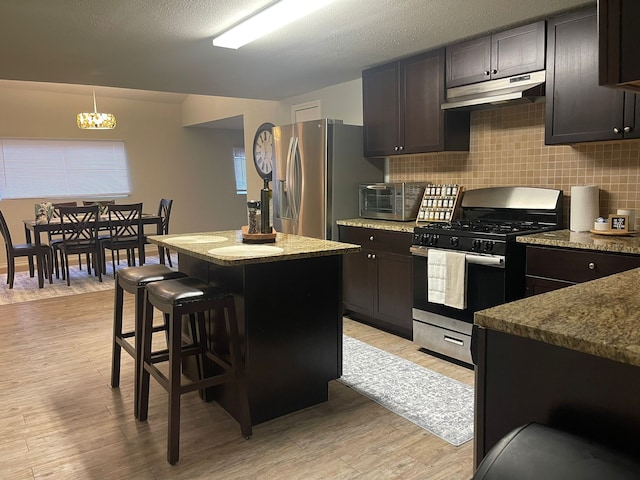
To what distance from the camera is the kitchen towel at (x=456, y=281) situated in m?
3.12

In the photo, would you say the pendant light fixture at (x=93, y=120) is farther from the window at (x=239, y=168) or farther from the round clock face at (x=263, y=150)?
the window at (x=239, y=168)

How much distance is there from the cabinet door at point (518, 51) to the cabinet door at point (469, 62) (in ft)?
0.18

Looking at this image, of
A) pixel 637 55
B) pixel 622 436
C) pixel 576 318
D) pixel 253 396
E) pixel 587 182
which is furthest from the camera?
pixel 587 182

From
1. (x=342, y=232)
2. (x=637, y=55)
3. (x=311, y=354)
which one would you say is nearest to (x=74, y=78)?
(x=342, y=232)

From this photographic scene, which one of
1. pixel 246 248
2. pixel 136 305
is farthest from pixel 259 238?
pixel 136 305

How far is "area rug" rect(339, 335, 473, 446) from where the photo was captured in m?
2.46

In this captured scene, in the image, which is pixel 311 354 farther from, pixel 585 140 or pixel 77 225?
pixel 77 225

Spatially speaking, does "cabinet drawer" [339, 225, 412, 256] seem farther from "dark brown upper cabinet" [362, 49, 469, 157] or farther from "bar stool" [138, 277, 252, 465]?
"bar stool" [138, 277, 252, 465]

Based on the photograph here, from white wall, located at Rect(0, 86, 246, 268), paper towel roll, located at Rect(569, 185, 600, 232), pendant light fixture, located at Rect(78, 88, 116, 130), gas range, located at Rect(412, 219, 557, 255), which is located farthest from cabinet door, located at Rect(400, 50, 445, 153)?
white wall, located at Rect(0, 86, 246, 268)

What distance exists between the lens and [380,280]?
3896 millimetres

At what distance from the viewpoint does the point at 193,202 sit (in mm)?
8836

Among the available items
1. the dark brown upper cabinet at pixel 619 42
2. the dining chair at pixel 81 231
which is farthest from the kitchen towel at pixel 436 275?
the dining chair at pixel 81 231

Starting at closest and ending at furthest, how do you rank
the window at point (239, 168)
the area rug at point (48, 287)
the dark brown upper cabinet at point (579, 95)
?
1. the dark brown upper cabinet at point (579, 95)
2. the area rug at point (48, 287)
3. the window at point (239, 168)

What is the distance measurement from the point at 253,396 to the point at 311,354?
38 cm
